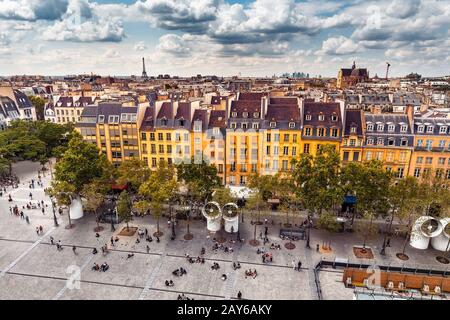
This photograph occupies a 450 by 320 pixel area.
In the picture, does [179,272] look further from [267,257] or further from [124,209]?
[124,209]

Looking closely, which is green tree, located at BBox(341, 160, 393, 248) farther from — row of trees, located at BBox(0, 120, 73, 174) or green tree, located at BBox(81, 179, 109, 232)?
row of trees, located at BBox(0, 120, 73, 174)

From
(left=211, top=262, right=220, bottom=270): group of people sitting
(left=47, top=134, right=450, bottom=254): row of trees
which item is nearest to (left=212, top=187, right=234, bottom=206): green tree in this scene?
(left=47, top=134, right=450, bottom=254): row of trees

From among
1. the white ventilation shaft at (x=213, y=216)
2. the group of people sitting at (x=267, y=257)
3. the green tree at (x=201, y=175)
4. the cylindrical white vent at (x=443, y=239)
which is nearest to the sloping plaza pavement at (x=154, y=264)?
A: the group of people sitting at (x=267, y=257)

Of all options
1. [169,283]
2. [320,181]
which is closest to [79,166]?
[169,283]

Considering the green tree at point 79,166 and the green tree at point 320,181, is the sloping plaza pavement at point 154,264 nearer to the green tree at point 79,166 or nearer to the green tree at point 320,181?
the green tree at point 320,181

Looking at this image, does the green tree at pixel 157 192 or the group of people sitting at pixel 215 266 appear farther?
the green tree at pixel 157 192

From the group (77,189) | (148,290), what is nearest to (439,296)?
(148,290)

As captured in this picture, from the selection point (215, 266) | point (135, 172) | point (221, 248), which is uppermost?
point (135, 172)
